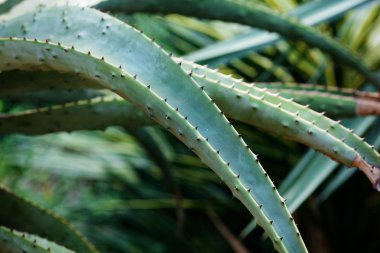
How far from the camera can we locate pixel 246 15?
94cm

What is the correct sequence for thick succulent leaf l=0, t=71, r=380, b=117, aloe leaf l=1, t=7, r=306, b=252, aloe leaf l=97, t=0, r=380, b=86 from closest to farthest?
1. aloe leaf l=1, t=7, r=306, b=252
2. thick succulent leaf l=0, t=71, r=380, b=117
3. aloe leaf l=97, t=0, r=380, b=86

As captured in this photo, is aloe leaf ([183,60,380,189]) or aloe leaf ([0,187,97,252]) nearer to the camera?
aloe leaf ([183,60,380,189])

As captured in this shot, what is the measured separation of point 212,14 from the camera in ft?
3.09

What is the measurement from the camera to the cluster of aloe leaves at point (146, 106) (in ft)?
1.88

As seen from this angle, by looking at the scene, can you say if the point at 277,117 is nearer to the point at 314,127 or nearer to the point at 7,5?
the point at 314,127

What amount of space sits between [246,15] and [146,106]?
1.29ft

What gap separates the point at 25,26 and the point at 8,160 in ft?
3.46

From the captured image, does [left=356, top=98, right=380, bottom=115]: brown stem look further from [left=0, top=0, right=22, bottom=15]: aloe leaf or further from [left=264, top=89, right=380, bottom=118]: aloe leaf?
[left=0, top=0, right=22, bottom=15]: aloe leaf

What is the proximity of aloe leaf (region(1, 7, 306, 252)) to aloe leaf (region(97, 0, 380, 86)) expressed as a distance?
22 cm

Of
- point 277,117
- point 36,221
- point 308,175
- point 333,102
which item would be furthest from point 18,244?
point 308,175

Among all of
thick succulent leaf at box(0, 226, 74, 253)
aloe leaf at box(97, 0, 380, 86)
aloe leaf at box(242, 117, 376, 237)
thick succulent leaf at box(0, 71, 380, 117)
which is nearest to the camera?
thick succulent leaf at box(0, 226, 74, 253)

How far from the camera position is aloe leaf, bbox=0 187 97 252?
2.60ft

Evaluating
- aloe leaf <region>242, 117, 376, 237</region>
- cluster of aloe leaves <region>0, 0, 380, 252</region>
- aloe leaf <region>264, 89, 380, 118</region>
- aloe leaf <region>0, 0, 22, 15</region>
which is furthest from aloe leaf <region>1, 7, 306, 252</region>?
aloe leaf <region>242, 117, 376, 237</region>

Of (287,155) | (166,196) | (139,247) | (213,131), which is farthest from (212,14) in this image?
(139,247)
